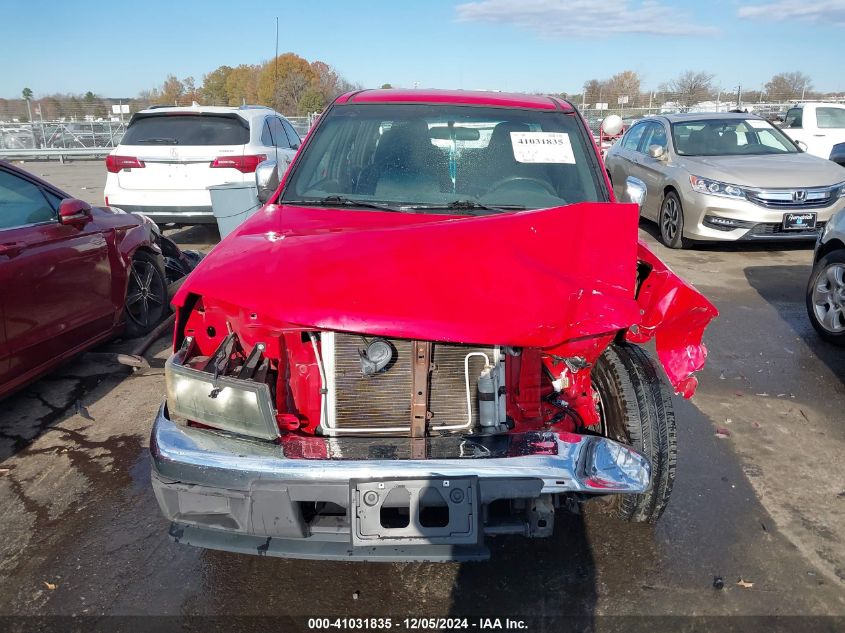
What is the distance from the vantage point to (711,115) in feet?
31.0

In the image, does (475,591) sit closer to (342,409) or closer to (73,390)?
(342,409)

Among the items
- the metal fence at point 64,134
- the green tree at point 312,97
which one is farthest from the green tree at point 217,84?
the green tree at point 312,97

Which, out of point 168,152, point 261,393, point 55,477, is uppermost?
point 168,152

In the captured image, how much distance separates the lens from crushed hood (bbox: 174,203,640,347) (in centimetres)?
224

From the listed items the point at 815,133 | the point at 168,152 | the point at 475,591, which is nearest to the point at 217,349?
the point at 475,591

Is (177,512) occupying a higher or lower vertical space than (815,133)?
lower

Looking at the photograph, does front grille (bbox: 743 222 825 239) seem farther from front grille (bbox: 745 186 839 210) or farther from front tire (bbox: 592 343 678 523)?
front tire (bbox: 592 343 678 523)

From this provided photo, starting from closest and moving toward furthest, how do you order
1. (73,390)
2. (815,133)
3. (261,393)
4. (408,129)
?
1. (261,393)
2. (408,129)
3. (73,390)
4. (815,133)

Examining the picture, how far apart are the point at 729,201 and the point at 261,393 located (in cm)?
719

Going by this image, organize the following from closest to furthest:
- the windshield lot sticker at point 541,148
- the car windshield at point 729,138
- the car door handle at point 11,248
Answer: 1. the windshield lot sticker at point 541,148
2. the car door handle at point 11,248
3. the car windshield at point 729,138

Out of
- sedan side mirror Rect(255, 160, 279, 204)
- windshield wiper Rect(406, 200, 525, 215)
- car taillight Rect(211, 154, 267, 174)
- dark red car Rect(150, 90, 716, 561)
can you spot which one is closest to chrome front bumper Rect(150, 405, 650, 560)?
dark red car Rect(150, 90, 716, 561)

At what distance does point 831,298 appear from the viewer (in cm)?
524

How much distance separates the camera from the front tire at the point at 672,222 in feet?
27.7

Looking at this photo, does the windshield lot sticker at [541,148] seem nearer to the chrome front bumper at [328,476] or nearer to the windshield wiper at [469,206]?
the windshield wiper at [469,206]
